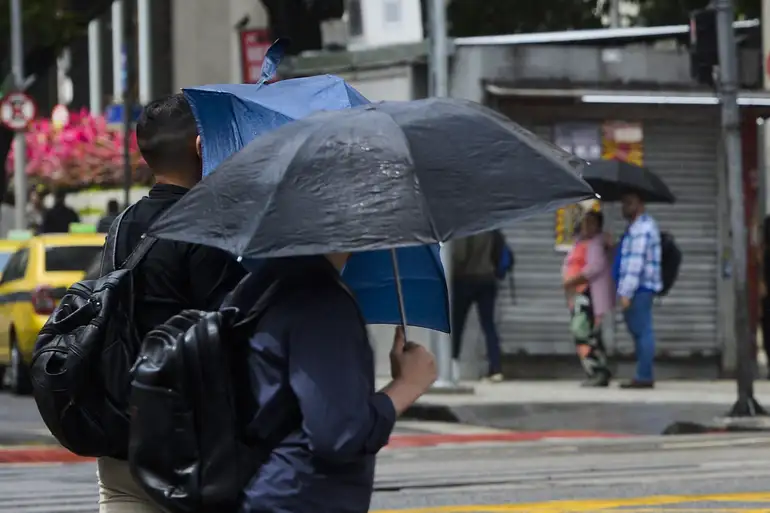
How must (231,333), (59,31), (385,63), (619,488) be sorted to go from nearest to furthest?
(231,333)
(619,488)
(385,63)
(59,31)

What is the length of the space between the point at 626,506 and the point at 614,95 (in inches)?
423

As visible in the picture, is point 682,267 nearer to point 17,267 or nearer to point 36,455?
point 17,267

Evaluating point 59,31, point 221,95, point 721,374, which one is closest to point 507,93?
point 721,374

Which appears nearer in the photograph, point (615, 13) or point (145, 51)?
point (615, 13)

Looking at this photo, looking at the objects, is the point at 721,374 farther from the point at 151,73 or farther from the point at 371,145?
the point at 151,73

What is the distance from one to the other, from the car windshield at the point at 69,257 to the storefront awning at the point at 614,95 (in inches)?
170

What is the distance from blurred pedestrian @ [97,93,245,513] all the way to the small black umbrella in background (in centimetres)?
30

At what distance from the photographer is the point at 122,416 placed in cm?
409

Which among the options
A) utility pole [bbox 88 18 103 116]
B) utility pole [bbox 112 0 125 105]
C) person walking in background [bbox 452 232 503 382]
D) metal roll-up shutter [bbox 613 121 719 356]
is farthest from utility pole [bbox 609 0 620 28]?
utility pole [bbox 88 18 103 116]

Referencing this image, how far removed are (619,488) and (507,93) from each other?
988 cm

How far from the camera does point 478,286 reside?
741 inches

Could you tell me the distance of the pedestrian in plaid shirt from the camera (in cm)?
1803

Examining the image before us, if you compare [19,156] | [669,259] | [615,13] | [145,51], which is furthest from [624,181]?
[145,51]

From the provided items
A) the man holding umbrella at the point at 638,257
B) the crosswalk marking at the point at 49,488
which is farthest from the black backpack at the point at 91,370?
the man holding umbrella at the point at 638,257
